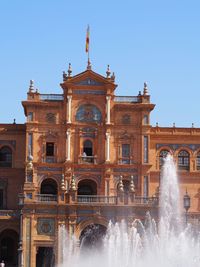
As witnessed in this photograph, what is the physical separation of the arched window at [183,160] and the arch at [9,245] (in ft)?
58.0

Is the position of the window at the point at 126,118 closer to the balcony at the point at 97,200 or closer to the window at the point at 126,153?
the window at the point at 126,153

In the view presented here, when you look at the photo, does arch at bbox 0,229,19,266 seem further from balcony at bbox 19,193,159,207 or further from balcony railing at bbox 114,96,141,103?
balcony railing at bbox 114,96,141,103

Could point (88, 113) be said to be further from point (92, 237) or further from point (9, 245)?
point (9, 245)

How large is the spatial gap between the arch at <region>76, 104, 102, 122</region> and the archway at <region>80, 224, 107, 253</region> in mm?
11036

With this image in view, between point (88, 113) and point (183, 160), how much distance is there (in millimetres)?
10889

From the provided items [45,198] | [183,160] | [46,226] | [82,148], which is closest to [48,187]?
[82,148]

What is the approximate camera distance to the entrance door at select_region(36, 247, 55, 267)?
67.4 m

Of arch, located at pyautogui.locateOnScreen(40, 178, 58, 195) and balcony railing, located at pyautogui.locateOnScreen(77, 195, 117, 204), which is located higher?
arch, located at pyautogui.locateOnScreen(40, 178, 58, 195)

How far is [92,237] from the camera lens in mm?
67750

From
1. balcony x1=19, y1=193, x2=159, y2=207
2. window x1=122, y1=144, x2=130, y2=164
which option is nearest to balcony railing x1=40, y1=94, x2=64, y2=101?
window x1=122, y1=144, x2=130, y2=164

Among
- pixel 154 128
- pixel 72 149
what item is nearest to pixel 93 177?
pixel 72 149

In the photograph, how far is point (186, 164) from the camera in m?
75.5

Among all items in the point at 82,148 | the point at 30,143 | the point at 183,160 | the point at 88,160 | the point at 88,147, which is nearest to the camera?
the point at 30,143

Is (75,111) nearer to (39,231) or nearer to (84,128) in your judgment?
(84,128)
